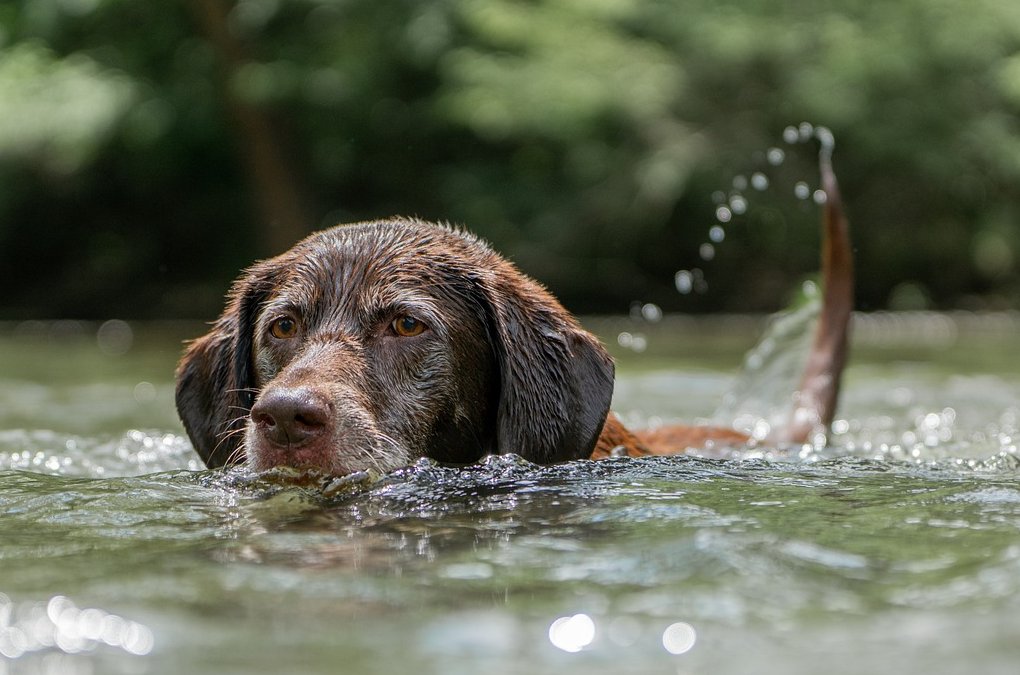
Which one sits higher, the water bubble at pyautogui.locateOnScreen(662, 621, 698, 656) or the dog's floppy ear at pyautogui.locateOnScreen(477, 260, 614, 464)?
the dog's floppy ear at pyautogui.locateOnScreen(477, 260, 614, 464)

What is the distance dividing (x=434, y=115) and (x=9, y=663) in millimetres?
16033

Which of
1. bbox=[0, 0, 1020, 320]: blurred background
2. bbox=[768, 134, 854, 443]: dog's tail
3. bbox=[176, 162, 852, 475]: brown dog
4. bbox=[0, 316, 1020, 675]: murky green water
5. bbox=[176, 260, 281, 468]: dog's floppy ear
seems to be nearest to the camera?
bbox=[0, 316, 1020, 675]: murky green water

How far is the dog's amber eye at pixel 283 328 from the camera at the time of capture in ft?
13.8

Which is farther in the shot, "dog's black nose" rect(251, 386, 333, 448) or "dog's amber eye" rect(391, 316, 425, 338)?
"dog's amber eye" rect(391, 316, 425, 338)

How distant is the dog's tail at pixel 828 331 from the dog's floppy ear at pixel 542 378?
1368 mm

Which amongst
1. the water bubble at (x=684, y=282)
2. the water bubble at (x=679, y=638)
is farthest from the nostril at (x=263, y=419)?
the water bubble at (x=684, y=282)

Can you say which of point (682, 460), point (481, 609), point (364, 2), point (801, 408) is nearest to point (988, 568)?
point (481, 609)

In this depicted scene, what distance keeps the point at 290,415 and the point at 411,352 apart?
65 cm

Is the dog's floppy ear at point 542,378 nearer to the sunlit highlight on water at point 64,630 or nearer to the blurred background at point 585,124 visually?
the sunlit highlight on water at point 64,630

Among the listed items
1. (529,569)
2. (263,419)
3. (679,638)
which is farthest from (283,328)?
(679,638)

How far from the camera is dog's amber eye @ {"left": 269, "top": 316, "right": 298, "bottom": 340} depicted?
4215 mm

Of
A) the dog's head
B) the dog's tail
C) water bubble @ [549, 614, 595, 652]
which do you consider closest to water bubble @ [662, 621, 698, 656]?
water bubble @ [549, 614, 595, 652]

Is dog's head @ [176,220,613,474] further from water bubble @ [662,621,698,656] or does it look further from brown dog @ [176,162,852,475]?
water bubble @ [662,621,698,656]

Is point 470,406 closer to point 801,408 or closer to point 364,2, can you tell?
point 801,408
